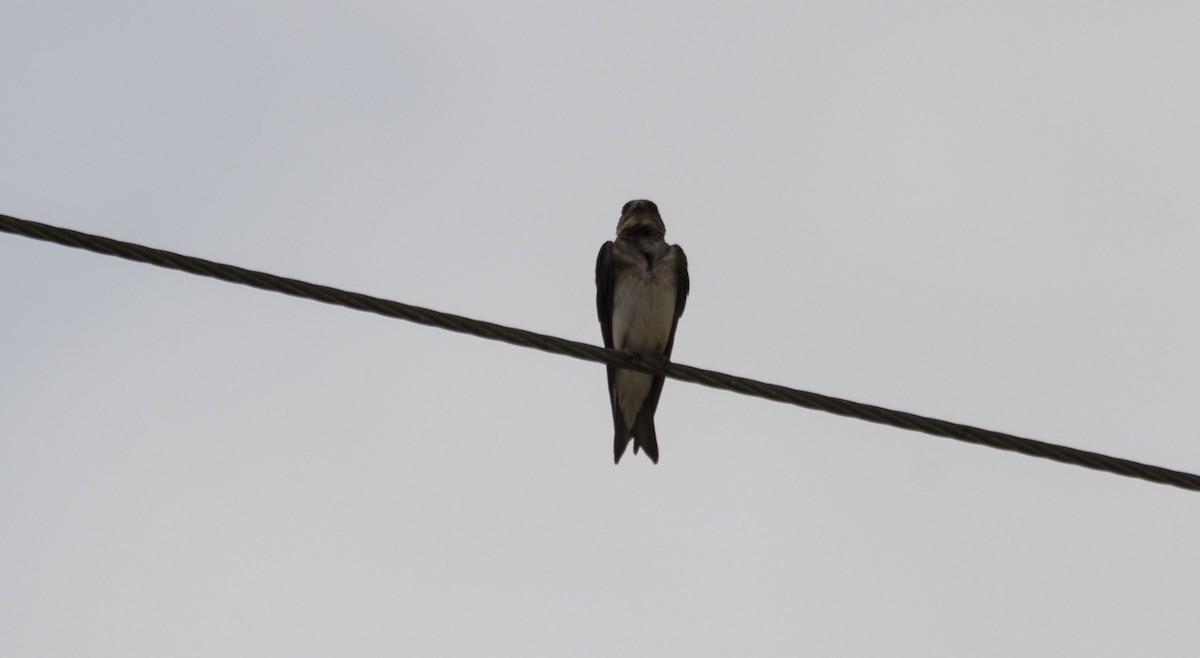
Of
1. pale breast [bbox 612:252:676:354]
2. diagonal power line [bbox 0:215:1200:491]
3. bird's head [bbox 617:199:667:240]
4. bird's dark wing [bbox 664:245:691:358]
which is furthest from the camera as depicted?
bird's head [bbox 617:199:667:240]

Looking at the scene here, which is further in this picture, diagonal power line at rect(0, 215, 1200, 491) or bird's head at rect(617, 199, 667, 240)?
bird's head at rect(617, 199, 667, 240)

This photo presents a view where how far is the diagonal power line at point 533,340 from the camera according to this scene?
411 cm

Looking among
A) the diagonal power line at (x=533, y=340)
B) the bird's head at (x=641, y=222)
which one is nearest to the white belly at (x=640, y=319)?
the bird's head at (x=641, y=222)

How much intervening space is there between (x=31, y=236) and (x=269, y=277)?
2.11 feet

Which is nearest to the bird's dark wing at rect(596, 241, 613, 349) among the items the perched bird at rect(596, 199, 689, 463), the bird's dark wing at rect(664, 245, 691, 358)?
the perched bird at rect(596, 199, 689, 463)

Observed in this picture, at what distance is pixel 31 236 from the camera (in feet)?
13.5

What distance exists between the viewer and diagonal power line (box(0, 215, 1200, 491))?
13.5 ft

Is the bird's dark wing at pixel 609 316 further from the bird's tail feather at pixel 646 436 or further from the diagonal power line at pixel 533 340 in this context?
the diagonal power line at pixel 533 340

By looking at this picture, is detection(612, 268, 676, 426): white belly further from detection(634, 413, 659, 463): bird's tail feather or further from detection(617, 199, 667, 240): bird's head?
detection(617, 199, 667, 240): bird's head

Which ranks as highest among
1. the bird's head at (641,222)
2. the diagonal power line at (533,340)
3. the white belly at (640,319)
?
the bird's head at (641,222)

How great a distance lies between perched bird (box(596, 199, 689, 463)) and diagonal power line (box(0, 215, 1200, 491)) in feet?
12.1

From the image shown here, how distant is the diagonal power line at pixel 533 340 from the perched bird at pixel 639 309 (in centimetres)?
368

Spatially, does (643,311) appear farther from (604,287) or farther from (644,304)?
(604,287)

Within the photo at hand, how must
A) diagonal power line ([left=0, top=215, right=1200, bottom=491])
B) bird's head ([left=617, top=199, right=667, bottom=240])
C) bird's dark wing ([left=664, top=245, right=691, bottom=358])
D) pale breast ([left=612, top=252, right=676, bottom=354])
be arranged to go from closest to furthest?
1. diagonal power line ([left=0, top=215, right=1200, bottom=491])
2. pale breast ([left=612, top=252, right=676, bottom=354])
3. bird's dark wing ([left=664, top=245, right=691, bottom=358])
4. bird's head ([left=617, top=199, right=667, bottom=240])
